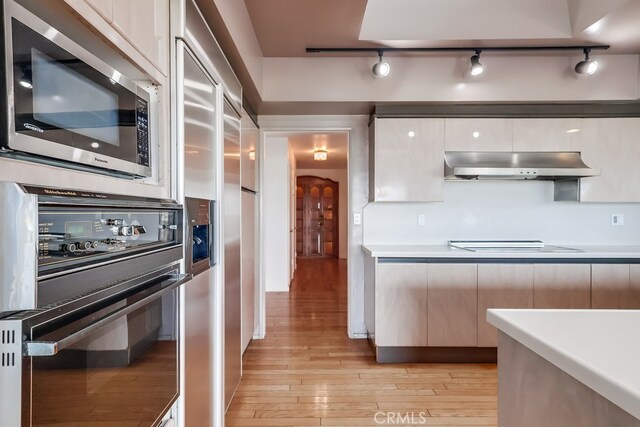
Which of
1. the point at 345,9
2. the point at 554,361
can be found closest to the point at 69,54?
the point at 554,361

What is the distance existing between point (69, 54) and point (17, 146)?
0.83ft

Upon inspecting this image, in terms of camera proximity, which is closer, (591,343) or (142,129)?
(591,343)

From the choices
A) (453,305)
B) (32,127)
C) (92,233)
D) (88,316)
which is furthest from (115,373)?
(453,305)

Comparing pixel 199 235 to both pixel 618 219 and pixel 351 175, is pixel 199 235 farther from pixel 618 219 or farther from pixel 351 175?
pixel 618 219

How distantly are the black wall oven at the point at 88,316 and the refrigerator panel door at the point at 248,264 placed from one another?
1382 mm

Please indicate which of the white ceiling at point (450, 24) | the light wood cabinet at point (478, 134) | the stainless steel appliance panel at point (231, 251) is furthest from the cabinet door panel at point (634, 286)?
the stainless steel appliance panel at point (231, 251)

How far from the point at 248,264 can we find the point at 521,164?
7.65 feet

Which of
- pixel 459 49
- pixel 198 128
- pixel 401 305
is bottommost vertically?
pixel 401 305

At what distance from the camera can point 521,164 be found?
111 inches

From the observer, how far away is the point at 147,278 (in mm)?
968

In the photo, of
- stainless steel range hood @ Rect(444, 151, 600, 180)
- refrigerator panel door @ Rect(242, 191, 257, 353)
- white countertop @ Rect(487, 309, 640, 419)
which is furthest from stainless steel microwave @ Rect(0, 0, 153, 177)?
stainless steel range hood @ Rect(444, 151, 600, 180)

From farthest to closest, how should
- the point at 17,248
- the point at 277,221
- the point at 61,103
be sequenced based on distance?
the point at 277,221
the point at 61,103
the point at 17,248

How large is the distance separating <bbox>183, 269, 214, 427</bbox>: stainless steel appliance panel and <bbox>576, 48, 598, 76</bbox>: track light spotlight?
291 centimetres

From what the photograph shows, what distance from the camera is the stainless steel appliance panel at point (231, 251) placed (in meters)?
1.83
